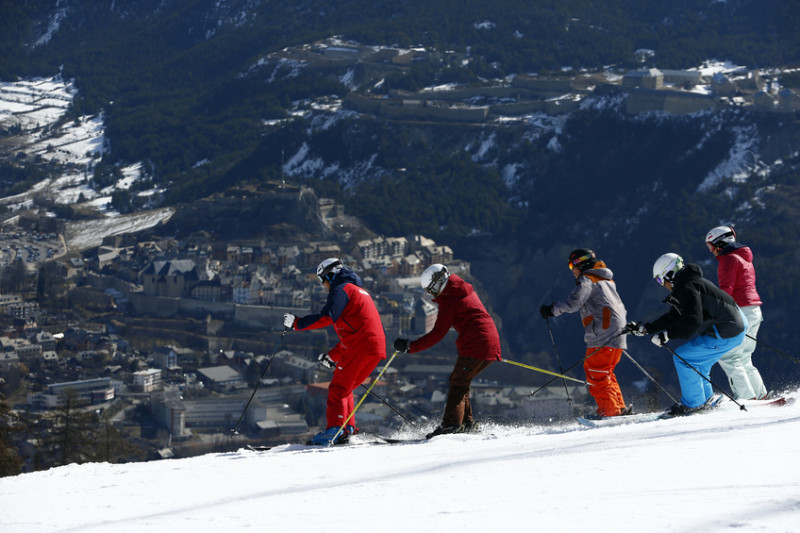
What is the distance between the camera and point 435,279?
7.12 meters

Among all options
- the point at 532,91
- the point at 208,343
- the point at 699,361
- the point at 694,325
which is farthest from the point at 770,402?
the point at 532,91

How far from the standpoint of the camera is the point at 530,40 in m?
120

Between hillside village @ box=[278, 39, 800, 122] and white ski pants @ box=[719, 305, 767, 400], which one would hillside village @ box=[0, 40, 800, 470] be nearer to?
hillside village @ box=[278, 39, 800, 122]

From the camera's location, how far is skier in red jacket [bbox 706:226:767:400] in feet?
25.4

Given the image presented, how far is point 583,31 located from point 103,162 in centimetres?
5615

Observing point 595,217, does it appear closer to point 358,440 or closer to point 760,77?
point 760,77

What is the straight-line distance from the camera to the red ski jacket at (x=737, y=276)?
7973mm

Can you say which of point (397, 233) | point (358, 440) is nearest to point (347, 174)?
point (397, 233)

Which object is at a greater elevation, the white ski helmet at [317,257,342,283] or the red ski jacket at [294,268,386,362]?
the white ski helmet at [317,257,342,283]

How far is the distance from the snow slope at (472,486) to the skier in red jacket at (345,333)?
1.11 feet

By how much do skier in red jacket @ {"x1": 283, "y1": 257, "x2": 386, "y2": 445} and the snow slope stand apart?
0.34 meters

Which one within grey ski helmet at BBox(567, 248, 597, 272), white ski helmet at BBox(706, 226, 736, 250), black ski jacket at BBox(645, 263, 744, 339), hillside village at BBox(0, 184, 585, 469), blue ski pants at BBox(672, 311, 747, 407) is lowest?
hillside village at BBox(0, 184, 585, 469)

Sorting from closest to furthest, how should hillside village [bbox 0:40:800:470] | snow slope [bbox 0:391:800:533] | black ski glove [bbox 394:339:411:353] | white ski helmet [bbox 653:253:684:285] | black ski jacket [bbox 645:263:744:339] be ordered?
1. snow slope [bbox 0:391:800:533]
2. black ski jacket [bbox 645:263:744:339]
3. white ski helmet [bbox 653:253:684:285]
4. black ski glove [bbox 394:339:411:353]
5. hillside village [bbox 0:40:800:470]

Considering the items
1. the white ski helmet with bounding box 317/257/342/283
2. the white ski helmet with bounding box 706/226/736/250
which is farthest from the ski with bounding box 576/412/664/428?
the white ski helmet with bounding box 317/257/342/283
